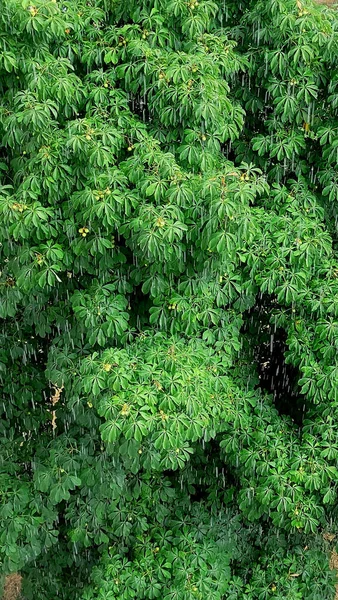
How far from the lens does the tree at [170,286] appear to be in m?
6.63

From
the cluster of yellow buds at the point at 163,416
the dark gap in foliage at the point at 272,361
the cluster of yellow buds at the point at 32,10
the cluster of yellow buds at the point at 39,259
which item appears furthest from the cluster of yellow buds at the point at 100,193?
the dark gap in foliage at the point at 272,361

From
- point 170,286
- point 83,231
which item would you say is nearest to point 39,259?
point 83,231

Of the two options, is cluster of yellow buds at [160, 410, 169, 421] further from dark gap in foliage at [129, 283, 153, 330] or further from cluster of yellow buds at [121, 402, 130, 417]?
dark gap in foliage at [129, 283, 153, 330]

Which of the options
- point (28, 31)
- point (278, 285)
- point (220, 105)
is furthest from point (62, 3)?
point (278, 285)

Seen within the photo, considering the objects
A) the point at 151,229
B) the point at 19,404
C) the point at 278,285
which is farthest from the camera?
the point at 19,404

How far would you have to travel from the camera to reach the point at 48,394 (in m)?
9.14

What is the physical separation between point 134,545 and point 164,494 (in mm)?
773

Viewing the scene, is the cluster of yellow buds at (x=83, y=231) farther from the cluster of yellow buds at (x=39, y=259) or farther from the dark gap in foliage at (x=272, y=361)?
the dark gap in foliage at (x=272, y=361)

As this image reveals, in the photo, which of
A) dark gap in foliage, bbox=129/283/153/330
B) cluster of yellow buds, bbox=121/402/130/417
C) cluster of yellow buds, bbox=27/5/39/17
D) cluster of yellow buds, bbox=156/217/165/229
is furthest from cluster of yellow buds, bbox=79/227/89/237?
cluster of yellow buds, bbox=27/5/39/17

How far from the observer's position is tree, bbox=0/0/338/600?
663cm

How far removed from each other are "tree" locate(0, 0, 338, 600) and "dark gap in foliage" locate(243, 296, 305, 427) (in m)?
0.03

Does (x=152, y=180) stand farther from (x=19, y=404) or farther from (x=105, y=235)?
(x=19, y=404)

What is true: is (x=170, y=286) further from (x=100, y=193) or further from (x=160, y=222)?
(x=100, y=193)

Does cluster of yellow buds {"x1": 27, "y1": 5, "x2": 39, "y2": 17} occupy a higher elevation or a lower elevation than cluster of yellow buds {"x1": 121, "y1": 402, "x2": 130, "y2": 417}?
higher
